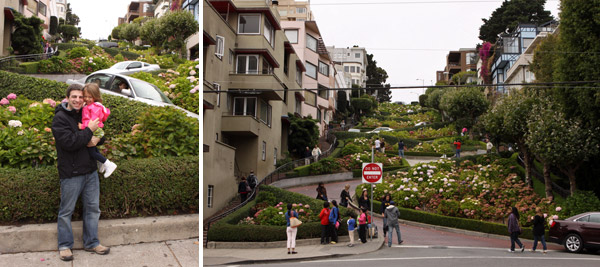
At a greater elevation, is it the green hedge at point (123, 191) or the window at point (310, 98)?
the window at point (310, 98)

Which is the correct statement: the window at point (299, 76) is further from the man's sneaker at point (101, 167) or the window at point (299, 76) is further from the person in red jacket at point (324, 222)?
the man's sneaker at point (101, 167)

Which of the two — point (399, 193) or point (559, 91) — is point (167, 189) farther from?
point (559, 91)

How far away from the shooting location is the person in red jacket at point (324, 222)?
1923 cm

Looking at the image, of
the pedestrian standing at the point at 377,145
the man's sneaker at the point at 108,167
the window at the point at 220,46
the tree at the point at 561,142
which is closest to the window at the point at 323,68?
the pedestrian standing at the point at 377,145

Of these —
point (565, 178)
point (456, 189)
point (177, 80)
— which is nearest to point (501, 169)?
point (565, 178)

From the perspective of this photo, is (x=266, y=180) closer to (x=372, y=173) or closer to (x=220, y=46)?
(x=220, y=46)

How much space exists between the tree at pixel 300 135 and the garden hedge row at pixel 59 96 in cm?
2655

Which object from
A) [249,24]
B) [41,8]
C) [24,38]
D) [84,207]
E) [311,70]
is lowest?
[84,207]

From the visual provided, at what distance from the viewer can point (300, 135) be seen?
41.3 meters

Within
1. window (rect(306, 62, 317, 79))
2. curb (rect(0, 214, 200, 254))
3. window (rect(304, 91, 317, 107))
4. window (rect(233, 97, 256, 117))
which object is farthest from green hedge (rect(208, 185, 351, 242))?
window (rect(306, 62, 317, 79))

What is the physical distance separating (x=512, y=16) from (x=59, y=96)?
95.6 m

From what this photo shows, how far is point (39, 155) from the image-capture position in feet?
26.9

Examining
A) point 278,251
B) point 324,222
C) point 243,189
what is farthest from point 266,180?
point 278,251

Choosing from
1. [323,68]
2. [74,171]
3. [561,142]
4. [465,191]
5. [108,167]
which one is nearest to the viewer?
[74,171]
